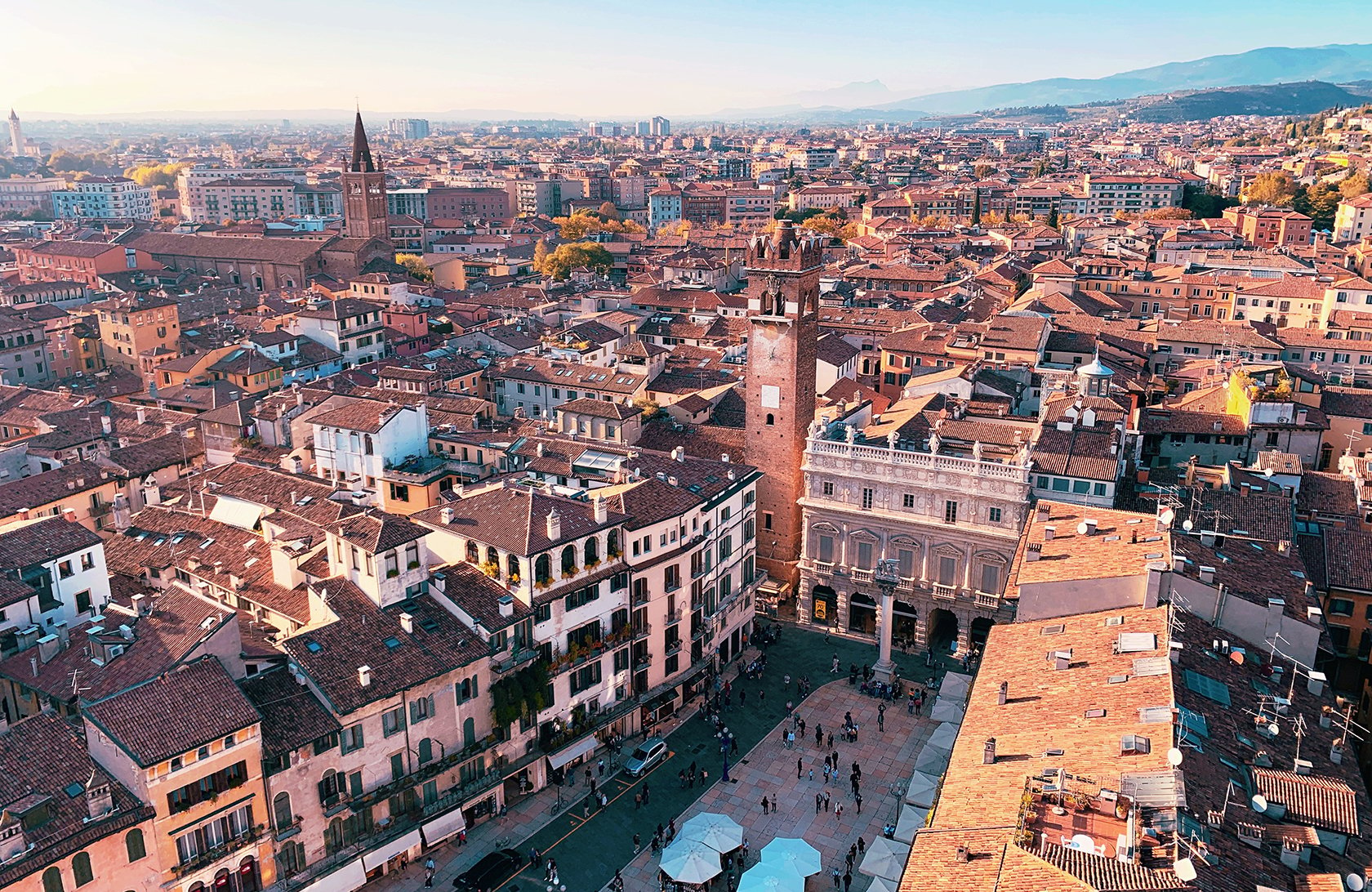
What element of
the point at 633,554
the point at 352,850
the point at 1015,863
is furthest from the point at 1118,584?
the point at 352,850

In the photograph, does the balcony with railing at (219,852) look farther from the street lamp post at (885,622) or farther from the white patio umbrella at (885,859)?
the street lamp post at (885,622)

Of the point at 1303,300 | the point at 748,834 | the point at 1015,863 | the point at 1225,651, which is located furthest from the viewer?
the point at 1303,300

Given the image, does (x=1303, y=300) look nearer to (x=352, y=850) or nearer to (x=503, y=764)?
(x=503, y=764)

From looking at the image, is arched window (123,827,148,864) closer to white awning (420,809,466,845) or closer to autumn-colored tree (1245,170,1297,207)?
white awning (420,809,466,845)

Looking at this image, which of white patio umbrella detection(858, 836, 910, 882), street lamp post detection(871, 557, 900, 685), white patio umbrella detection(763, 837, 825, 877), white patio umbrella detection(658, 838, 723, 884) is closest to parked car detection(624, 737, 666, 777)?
white patio umbrella detection(658, 838, 723, 884)

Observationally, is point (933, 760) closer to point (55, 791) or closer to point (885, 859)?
point (885, 859)

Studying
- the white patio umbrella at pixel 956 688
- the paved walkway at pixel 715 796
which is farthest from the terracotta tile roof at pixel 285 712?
the white patio umbrella at pixel 956 688

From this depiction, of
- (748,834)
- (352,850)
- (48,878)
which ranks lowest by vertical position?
(748,834)
